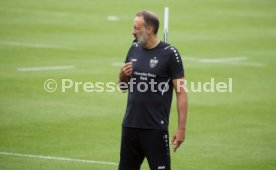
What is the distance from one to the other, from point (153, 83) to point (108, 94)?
9.31 m

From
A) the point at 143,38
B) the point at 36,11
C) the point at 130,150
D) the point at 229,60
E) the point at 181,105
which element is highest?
the point at 36,11

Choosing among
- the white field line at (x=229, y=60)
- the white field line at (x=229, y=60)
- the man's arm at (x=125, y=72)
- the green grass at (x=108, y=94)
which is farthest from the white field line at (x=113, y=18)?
the man's arm at (x=125, y=72)

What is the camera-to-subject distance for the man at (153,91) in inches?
364

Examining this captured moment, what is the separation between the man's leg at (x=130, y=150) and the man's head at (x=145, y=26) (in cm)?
111

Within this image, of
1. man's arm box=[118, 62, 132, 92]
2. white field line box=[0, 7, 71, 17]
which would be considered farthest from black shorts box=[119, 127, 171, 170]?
white field line box=[0, 7, 71, 17]

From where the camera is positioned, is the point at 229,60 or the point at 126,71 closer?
the point at 126,71

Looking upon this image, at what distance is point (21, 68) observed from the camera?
21.0 meters

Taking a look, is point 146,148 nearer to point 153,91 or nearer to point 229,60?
point 153,91

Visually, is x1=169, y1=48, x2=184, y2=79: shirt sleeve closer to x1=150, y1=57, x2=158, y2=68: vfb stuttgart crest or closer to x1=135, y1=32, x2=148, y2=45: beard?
x1=150, y1=57, x2=158, y2=68: vfb stuttgart crest

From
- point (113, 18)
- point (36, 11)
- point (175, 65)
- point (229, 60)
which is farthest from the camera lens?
point (36, 11)

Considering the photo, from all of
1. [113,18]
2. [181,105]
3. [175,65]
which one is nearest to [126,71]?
[175,65]

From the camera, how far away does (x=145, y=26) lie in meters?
9.26

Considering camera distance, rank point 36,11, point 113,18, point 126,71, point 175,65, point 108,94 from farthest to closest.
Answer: point 36,11 → point 113,18 → point 108,94 → point 175,65 → point 126,71

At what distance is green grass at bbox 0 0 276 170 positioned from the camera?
13.4m
